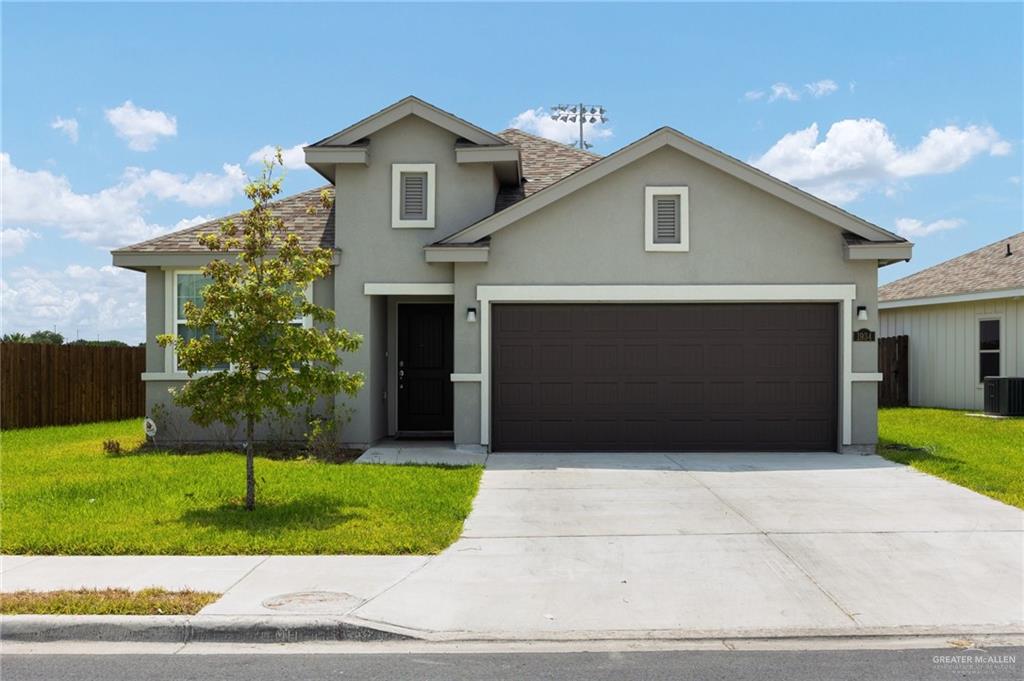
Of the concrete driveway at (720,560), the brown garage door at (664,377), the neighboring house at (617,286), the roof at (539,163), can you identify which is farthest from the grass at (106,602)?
the roof at (539,163)

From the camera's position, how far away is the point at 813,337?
14.1 metres

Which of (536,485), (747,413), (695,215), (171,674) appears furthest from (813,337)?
(171,674)

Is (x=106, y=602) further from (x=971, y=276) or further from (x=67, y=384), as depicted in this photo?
(x=971, y=276)

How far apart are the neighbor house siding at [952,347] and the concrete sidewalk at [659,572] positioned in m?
11.2

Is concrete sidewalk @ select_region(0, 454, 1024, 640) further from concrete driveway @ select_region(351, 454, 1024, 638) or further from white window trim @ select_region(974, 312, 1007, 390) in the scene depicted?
white window trim @ select_region(974, 312, 1007, 390)

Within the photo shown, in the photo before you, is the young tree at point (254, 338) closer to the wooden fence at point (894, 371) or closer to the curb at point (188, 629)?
the curb at point (188, 629)

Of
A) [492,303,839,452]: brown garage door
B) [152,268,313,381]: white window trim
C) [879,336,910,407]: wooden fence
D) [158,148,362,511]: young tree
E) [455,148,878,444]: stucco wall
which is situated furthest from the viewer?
[879,336,910,407]: wooden fence

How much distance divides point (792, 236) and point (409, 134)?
6.35 metres

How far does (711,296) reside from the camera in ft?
45.7

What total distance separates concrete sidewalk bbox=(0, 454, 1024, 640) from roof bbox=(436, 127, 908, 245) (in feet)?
14.9

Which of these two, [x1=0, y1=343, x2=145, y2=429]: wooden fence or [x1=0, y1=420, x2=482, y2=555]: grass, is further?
[x1=0, y1=343, x2=145, y2=429]: wooden fence

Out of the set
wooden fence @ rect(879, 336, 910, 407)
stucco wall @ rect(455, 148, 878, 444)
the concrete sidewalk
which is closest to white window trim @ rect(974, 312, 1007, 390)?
wooden fence @ rect(879, 336, 910, 407)

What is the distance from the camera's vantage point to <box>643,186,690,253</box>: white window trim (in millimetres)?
13914

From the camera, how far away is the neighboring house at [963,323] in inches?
802
